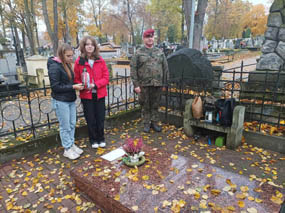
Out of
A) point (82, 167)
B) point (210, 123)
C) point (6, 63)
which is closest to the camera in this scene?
point (82, 167)

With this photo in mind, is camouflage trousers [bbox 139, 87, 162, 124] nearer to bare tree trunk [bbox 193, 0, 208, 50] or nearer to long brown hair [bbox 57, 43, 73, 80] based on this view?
long brown hair [bbox 57, 43, 73, 80]

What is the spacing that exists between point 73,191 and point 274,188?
97.0 inches

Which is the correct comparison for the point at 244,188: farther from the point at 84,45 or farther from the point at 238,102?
the point at 84,45

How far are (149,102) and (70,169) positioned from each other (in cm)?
211

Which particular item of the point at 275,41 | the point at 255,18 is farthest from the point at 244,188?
the point at 255,18

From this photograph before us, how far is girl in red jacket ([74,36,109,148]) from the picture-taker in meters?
3.56

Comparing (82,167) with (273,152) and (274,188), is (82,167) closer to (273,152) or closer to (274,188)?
(274,188)

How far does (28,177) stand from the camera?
329cm

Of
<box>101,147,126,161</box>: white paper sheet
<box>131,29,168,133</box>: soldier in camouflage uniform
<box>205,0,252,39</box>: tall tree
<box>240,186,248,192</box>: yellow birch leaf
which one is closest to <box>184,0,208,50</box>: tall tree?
<box>131,29,168,133</box>: soldier in camouflage uniform

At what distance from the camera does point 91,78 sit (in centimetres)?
371

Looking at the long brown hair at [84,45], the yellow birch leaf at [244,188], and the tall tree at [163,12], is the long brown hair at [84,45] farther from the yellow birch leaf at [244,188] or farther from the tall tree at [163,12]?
the tall tree at [163,12]

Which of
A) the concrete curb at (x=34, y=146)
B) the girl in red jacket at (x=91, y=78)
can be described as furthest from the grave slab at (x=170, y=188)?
the concrete curb at (x=34, y=146)

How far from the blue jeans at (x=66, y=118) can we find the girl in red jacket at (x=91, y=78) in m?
0.29

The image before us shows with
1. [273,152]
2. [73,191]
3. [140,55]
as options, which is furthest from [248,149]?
[73,191]
